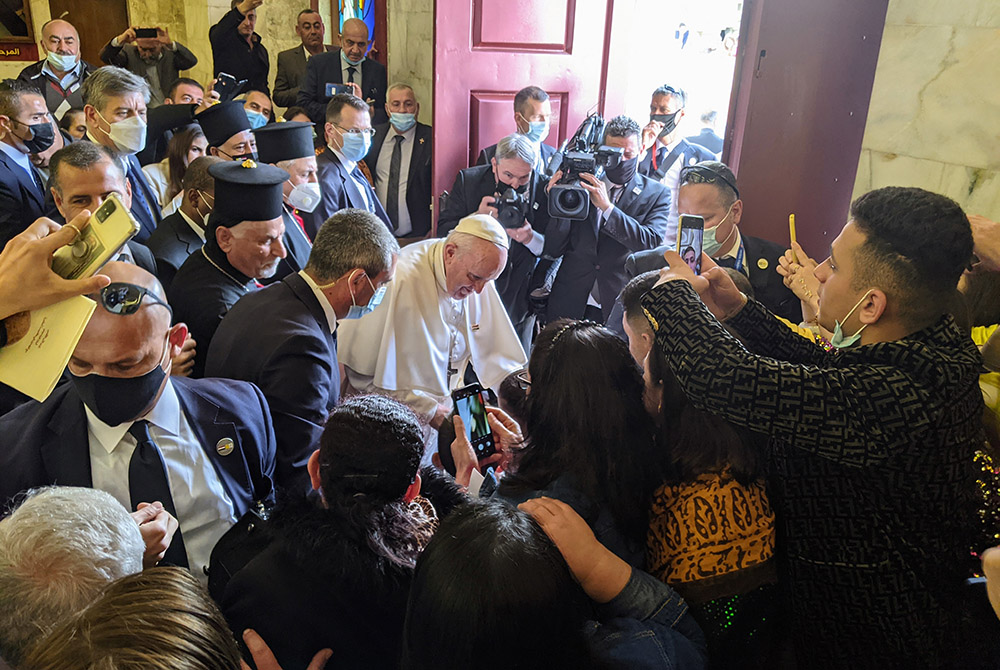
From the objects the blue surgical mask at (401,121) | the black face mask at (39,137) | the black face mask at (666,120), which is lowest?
A: the black face mask at (39,137)

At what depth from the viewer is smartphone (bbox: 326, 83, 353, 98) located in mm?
5133

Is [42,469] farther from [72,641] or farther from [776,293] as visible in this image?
[776,293]

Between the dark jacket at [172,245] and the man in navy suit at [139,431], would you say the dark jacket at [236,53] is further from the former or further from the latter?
the man in navy suit at [139,431]

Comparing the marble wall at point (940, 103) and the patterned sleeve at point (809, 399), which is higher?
the marble wall at point (940, 103)

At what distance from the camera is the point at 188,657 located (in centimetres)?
88

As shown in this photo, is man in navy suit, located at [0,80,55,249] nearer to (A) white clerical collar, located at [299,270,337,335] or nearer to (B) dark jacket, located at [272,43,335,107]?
(A) white clerical collar, located at [299,270,337,335]

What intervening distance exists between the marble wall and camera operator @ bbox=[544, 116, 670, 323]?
1.22 m

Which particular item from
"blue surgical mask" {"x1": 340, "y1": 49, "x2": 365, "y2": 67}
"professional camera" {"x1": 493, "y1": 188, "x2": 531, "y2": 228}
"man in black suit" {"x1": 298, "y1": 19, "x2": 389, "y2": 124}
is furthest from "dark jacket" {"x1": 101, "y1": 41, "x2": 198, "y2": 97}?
"professional camera" {"x1": 493, "y1": 188, "x2": 531, "y2": 228}

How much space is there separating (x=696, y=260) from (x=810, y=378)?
1.71ft

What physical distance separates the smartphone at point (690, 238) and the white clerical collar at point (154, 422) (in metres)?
1.32

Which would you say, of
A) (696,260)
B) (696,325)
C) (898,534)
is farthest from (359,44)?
(898,534)

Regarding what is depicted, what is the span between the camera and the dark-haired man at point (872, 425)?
1.27 metres

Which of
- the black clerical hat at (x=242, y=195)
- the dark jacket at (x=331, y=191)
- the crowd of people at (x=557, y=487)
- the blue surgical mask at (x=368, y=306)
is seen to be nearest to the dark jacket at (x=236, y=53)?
the dark jacket at (x=331, y=191)

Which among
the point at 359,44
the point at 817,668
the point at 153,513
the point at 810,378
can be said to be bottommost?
the point at 817,668
